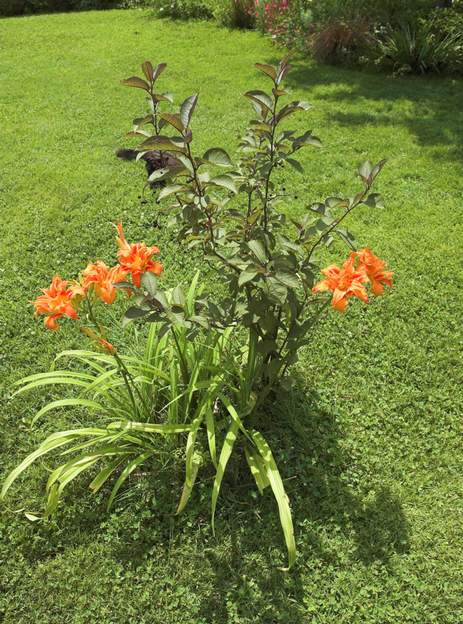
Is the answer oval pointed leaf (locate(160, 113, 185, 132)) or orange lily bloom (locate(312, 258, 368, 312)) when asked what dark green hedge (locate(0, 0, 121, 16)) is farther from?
orange lily bloom (locate(312, 258, 368, 312))

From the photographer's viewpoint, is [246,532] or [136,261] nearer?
[136,261]

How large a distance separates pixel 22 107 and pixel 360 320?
4.94 metres

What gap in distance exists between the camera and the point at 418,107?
5918 millimetres

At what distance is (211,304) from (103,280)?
0.45 metres

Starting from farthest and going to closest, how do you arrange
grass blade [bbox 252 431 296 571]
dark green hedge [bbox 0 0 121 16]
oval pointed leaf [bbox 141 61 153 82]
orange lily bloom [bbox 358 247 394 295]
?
1. dark green hedge [bbox 0 0 121 16]
2. grass blade [bbox 252 431 296 571]
3. orange lily bloom [bbox 358 247 394 295]
4. oval pointed leaf [bbox 141 61 153 82]

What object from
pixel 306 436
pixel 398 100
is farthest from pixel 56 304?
pixel 398 100

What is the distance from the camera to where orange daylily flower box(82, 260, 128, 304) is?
1.78m

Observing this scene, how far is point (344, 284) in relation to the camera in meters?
1.78

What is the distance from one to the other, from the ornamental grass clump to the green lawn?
0.64ft

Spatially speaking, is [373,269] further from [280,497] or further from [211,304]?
[280,497]

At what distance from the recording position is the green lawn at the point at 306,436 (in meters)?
2.07

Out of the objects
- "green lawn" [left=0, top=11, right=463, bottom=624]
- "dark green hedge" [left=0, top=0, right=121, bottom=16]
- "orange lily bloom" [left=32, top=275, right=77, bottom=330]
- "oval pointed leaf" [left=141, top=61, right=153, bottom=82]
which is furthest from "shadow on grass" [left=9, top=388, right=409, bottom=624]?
"dark green hedge" [left=0, top=0, right=121, bottom=16]

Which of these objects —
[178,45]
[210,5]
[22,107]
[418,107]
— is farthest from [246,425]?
[210,5]

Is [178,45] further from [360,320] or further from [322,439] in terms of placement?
[322,439]
